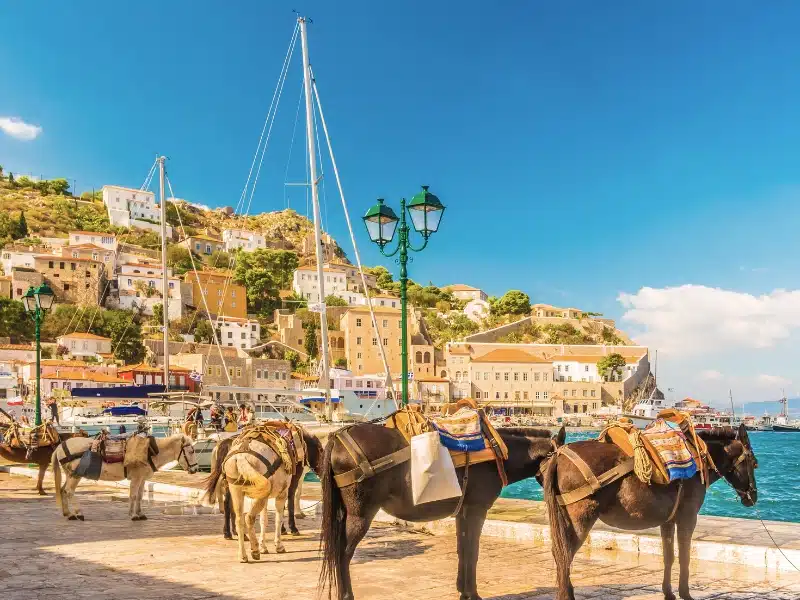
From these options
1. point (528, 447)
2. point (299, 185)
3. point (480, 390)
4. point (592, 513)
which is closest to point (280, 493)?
point (528, 447)

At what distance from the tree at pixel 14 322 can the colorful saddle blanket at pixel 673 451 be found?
96.6 metres

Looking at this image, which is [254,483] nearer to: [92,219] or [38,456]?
[38,456]

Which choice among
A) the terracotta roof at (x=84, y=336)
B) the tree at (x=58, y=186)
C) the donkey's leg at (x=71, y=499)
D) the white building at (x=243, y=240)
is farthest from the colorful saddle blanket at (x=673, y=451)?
the tree at (x=58, y=186)

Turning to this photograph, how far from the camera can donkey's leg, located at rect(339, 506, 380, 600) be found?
5938 millimetres

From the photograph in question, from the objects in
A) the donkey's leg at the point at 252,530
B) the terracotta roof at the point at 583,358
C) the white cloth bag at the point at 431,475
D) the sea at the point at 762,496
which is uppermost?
the terracotta roof at the point at 583,358

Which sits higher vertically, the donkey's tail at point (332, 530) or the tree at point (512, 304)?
the tree at point (512, 304)

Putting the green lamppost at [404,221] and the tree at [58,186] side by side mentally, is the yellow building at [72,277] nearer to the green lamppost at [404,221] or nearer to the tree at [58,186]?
the tree at [58,186]

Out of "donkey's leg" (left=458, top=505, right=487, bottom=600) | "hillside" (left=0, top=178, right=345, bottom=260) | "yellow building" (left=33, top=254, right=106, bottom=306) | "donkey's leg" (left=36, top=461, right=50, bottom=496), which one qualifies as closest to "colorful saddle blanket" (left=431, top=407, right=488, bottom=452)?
"donkey's leg" (left=458, top=505, right=487, bottom=600)

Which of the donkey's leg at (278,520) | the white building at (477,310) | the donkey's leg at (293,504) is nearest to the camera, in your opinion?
the donkey's leg at (278,520)

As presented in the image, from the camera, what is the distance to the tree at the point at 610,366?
114750mm

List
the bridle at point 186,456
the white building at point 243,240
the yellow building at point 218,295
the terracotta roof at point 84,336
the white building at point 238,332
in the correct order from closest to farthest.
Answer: the bridle at point 186,456 → the terracotta roof at point 84,336 → the white building at point 238,332 → the yellow building at point 218,295 → the white building at point 243,240

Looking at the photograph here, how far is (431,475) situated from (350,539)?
83cm

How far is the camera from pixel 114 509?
1268cm

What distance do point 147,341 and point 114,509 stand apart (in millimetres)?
83681
